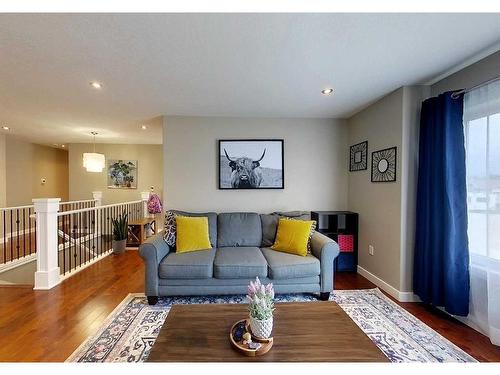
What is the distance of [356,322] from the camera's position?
2.20 metres

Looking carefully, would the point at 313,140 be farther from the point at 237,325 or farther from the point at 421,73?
the point at 237,325

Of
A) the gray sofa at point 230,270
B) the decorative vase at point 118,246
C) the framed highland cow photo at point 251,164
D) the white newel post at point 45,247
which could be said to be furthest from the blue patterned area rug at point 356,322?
the decorative vase at point 118,246

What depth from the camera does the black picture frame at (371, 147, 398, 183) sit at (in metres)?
2.70

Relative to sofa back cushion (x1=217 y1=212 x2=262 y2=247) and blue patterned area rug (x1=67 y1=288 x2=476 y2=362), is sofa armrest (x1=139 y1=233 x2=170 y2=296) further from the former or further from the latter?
sofa back cushion (x1=217 y1=212 x2=262 y2=247)

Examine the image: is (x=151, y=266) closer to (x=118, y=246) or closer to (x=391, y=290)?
(x=118, y=246)

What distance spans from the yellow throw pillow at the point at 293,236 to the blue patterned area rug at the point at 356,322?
51 centimetres

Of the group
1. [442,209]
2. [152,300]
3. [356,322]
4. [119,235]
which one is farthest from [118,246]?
[442,209]

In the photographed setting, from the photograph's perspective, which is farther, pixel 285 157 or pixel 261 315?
pixel 285 157

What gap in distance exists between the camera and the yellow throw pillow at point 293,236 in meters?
2.78

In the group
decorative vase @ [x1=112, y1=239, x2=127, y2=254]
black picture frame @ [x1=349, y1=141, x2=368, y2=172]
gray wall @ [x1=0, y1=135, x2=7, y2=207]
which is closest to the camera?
black picture frame @ [x1=349, y1=141, x2=368, y2=172]

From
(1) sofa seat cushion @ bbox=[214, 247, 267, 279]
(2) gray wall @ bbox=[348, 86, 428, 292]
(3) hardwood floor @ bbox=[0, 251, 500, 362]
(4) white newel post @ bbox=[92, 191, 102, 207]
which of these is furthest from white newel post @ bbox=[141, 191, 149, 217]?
(2) gray wall @ bbox=[348, 86, 428, 292]

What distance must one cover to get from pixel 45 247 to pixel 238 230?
2.34 meters

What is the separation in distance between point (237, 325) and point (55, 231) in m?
2.90

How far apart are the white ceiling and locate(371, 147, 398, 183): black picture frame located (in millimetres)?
690
